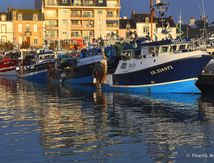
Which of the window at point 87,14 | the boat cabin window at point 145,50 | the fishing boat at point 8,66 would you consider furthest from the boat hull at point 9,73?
the boat cabin window at point 145,50

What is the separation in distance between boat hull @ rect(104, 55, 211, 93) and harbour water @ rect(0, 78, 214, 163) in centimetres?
524

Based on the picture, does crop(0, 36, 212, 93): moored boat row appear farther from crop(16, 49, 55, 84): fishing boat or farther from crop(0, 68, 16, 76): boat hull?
crop(0, 68, 16, 76): boat hull

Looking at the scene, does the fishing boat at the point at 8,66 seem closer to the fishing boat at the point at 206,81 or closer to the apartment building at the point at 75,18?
the apartment building at the point at 75,18

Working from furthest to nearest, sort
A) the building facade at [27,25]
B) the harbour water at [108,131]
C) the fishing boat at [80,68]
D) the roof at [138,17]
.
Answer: the roof at [138,17] → the building facade at [27,25] → the fishing boat at [80,68] → the harbour water at [108,131]

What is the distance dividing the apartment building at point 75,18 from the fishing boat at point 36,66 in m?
38.1

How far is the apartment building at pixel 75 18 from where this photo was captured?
4616 inches

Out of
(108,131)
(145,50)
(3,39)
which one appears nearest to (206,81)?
(145,50)

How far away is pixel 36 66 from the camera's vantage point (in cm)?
6994

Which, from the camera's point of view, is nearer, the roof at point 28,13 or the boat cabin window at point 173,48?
the boat cabin window at point 173,48

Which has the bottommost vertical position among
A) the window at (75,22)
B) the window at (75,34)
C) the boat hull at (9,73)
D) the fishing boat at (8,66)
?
the boat hull at (9,73)

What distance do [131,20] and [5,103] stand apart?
304 ft

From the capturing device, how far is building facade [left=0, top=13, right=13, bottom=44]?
11706 centimetres

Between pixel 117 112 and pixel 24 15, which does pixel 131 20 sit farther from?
pixel 117 112

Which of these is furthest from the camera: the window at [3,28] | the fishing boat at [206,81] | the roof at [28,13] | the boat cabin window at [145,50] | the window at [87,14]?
the window at [87,14]
